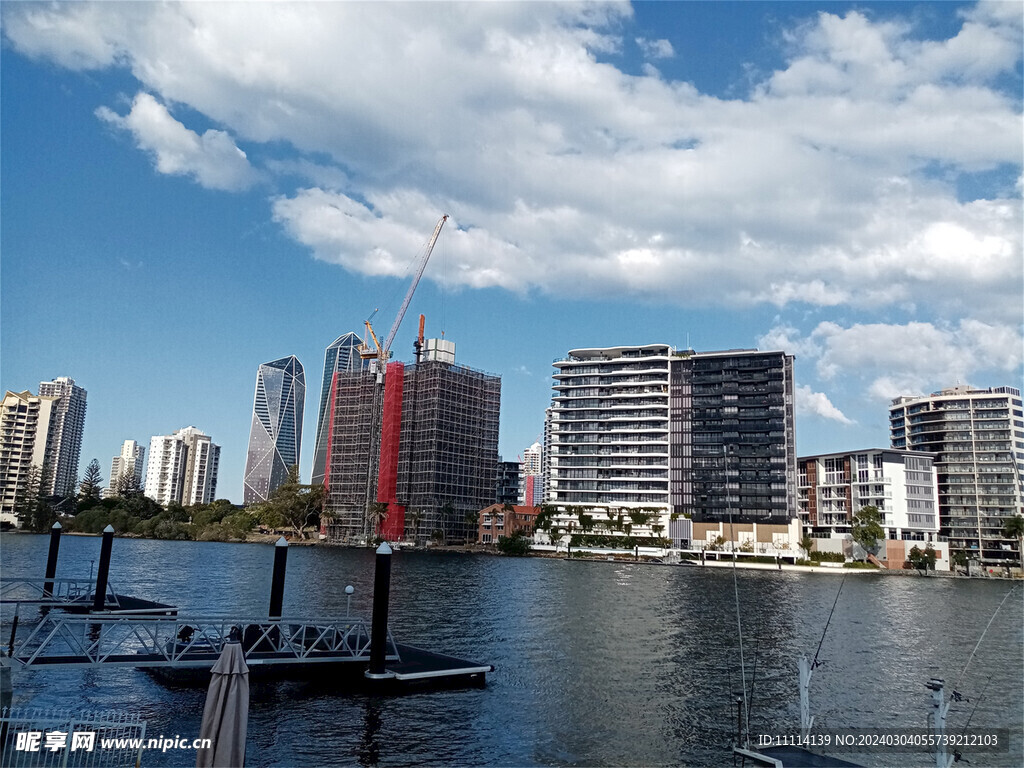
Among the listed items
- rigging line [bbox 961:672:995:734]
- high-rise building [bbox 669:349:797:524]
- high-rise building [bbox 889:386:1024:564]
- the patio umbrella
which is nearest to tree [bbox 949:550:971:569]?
high-rise building [bbox 889:386:1024:564]

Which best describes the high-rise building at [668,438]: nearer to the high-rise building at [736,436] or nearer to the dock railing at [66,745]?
the high-rise building at [736,436]

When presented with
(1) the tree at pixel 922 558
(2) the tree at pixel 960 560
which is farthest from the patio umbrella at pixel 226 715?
(2) the tree at pixel 960 560

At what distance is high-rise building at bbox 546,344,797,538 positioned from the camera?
7136 inches

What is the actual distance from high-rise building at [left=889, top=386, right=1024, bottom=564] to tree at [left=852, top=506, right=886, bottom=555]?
134 feet

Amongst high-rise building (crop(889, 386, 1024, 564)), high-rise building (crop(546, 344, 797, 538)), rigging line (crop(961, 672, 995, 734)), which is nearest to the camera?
rigging line (crop(961, 672, 995, 734))

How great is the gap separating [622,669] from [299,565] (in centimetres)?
9227

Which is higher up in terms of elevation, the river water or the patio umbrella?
the patio umbrella

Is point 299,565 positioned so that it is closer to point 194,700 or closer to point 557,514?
point 557,514

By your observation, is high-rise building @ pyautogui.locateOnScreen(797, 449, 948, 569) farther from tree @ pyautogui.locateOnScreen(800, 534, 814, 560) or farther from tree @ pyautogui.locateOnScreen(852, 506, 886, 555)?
tree @ pyautogui.locateOnScreen(852, 506, 886, 555)

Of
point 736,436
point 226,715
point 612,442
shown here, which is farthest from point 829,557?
point 226,715

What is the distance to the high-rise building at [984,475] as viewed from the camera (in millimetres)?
188500

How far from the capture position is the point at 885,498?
6634 inches

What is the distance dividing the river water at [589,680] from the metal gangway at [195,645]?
1380mm

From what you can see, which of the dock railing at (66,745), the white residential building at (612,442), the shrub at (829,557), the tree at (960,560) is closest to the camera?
the dock railing at (66,745)
